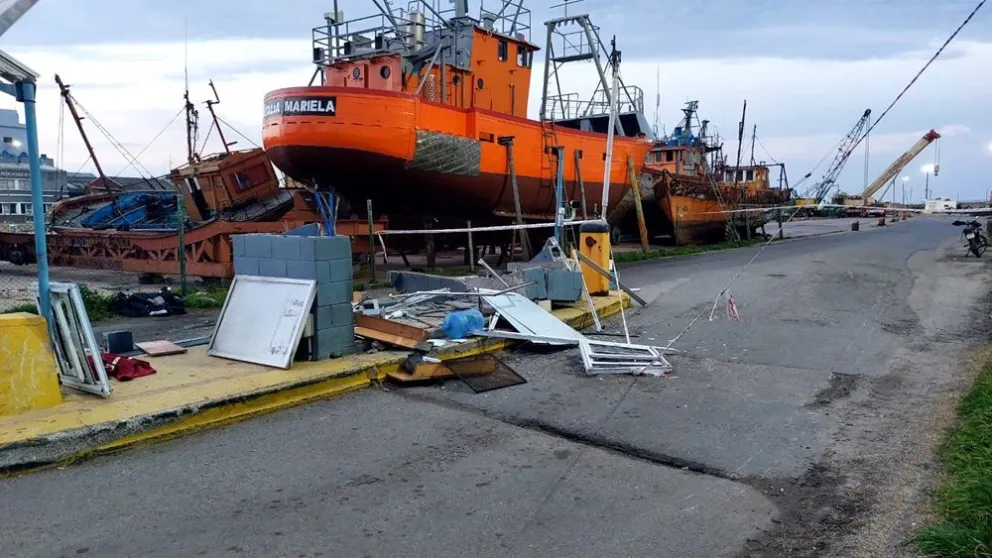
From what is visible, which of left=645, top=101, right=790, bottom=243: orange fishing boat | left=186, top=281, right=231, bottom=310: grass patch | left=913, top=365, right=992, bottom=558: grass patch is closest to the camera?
left=913, top=365, right=992, bottom=558: grass patch

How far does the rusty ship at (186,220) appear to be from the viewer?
1264 cm

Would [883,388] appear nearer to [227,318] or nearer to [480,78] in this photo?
[227,318]

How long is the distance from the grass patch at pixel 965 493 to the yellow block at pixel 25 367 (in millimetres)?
5426

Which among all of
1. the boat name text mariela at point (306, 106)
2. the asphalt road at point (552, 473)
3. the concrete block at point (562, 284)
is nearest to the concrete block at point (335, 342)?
the asphalt road at point (552, 473)

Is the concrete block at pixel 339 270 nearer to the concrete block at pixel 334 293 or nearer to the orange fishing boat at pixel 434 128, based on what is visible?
the concrete block at pixel 334 293

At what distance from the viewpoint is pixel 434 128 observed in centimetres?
1434

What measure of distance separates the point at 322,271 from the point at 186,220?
9252mm

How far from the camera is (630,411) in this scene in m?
5.61

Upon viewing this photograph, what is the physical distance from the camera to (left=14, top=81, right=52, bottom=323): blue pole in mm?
5168

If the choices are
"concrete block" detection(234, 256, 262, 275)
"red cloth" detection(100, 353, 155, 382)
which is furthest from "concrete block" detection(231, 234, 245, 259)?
"red cloth" detection(100, 353, 155, 382)

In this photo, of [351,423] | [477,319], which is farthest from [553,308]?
[351,423]

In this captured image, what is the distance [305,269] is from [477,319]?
2030 mm

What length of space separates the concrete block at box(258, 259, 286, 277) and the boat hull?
7141 millimetres

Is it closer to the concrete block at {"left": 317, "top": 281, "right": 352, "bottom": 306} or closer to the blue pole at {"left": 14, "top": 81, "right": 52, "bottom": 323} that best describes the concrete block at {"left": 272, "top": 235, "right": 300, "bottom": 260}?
the concrete block at {"left": 317, "top": 281, "right": 352, "bottom": 306}
